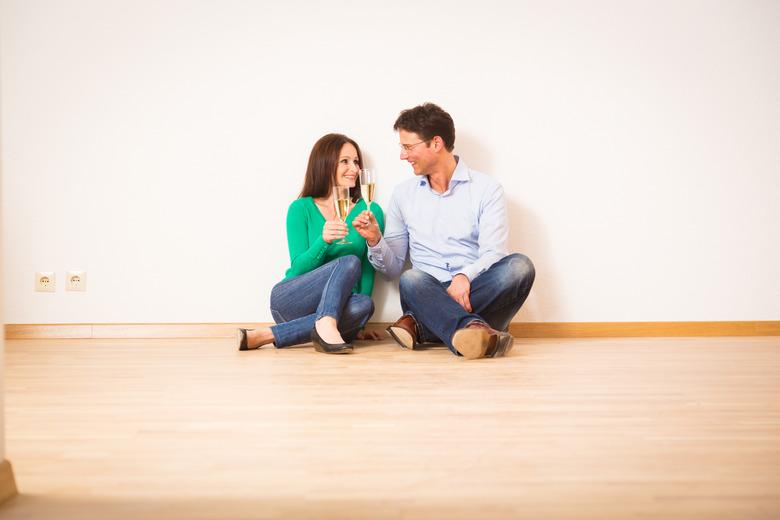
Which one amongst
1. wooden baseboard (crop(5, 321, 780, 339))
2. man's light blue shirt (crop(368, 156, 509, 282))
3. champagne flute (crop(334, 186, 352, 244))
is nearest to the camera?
champagne flute (crop(334, 186, 352, 244))

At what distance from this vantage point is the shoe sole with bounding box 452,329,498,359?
2643 millimetres

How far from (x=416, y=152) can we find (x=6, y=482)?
2353 millimetres

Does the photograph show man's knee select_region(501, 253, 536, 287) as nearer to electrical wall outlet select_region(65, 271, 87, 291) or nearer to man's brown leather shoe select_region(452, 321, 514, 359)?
man's brown leather shoe select_region(452, 321, 514, 359)

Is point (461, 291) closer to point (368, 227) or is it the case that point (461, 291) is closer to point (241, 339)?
point (368, 227)

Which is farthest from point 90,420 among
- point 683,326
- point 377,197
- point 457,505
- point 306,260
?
point 683,326

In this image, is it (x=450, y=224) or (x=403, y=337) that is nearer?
(x=403, y=337)

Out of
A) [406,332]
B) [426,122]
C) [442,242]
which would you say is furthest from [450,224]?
[406,332]

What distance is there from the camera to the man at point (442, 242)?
2.91 metres

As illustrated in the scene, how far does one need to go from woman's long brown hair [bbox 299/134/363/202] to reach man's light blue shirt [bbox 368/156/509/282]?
0.97 feet

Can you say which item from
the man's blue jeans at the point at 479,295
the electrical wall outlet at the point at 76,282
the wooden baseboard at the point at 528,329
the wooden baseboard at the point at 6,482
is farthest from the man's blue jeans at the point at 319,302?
the wooden baseboard at the point at 6,482

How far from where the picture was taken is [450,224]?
3.23m

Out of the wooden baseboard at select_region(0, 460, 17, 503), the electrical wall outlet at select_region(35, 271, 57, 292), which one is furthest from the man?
the wooden baseboard at select_region(0, 460, 17, 503)

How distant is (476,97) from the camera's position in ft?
11.5

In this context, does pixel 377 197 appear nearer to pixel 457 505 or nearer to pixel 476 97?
pixel 476 97
